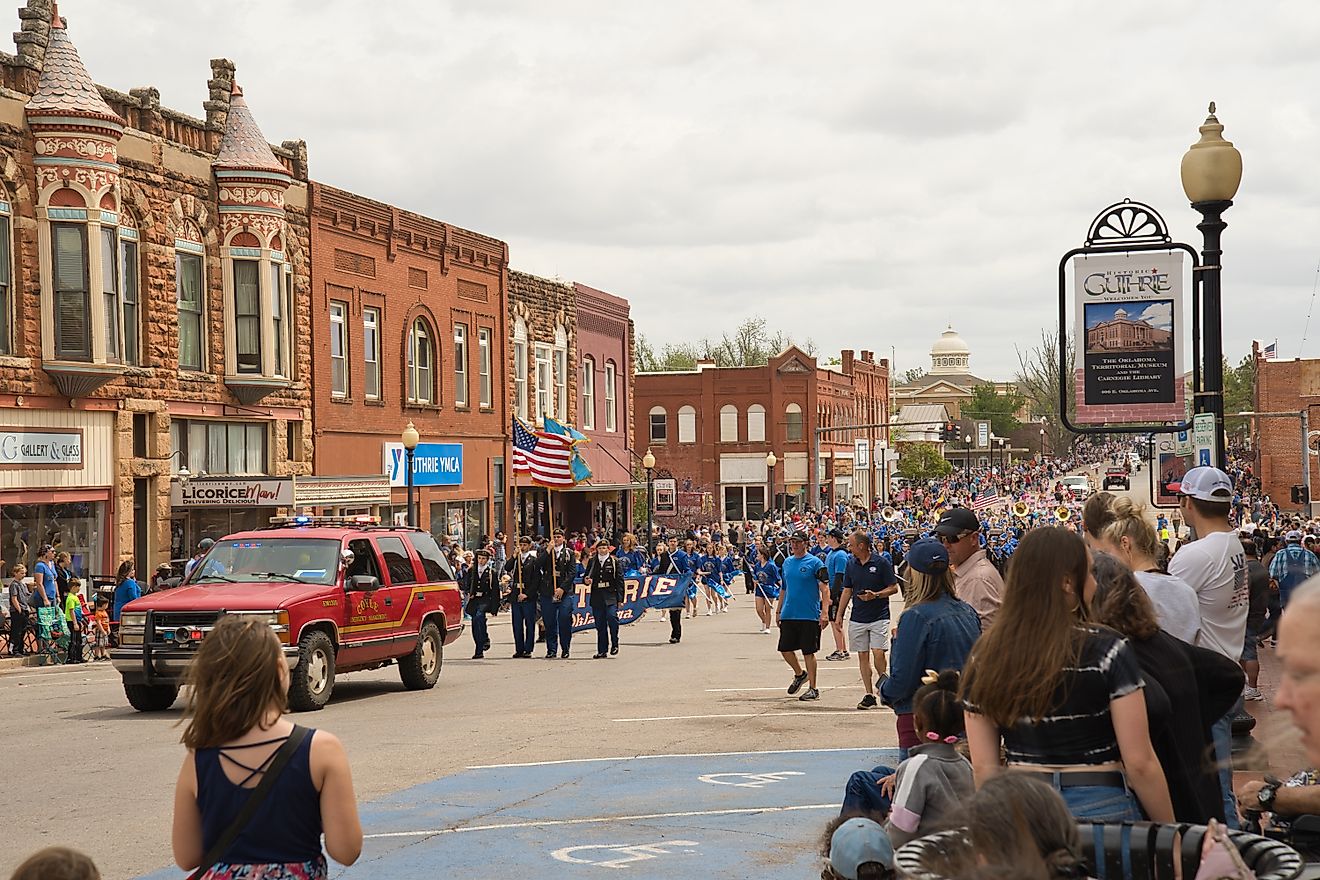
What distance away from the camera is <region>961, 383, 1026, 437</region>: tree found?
16212 centimetres

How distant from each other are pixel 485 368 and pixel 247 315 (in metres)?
13.2

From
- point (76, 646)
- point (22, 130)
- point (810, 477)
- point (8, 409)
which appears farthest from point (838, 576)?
point (810, 477)

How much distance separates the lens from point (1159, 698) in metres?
5.23

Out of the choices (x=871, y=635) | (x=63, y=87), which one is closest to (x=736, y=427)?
(x=63, y=87)

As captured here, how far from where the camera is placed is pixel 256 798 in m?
4.72

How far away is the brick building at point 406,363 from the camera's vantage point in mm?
36688

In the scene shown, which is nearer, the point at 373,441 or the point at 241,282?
the point at 241,282

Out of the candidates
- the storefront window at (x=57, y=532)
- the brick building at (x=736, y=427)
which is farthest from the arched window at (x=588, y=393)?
the brick building at (x=736, y=427)

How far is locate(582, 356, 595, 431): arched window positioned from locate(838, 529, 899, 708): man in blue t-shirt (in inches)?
1453

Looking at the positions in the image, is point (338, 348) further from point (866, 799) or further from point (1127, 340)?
point (866, 799)

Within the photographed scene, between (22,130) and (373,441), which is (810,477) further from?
(22,130)

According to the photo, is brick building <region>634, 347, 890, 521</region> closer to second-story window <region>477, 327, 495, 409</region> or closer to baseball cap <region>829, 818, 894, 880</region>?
second-story window <region>477, 327, 495, 409</region>

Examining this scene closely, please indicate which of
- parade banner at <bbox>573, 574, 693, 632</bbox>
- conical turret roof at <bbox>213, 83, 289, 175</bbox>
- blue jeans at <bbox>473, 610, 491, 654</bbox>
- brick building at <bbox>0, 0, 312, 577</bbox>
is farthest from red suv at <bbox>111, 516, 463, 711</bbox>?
conical turret roof at <bbox>213, 83, 289, 175</bbox>

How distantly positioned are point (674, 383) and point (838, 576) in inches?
2437
